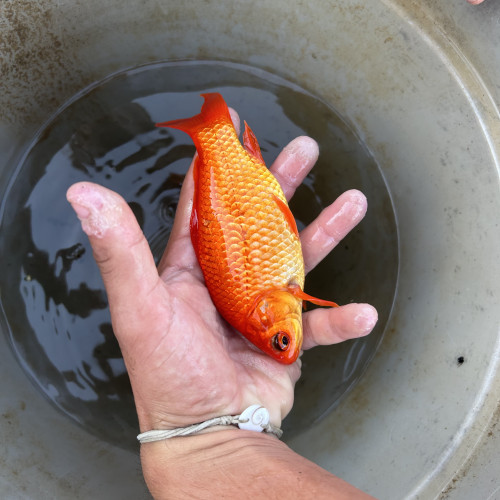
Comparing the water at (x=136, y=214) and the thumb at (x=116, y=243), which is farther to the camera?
the water at (x=136, y=214)

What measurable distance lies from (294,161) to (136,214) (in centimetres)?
53

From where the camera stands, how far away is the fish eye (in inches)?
37.4

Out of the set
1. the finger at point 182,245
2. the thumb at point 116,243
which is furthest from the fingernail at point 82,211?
the finger at point 182,245

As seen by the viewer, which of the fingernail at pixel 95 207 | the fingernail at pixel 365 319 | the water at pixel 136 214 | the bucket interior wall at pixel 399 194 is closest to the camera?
the fingernail at pixel 95 207

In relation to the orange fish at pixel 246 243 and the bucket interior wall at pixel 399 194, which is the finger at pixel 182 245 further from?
the bucket interior wall at pixel 399 194

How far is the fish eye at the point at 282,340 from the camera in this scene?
0.95m

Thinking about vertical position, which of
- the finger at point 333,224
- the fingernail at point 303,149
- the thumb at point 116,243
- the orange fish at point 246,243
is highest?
the fingernail at point 303,149

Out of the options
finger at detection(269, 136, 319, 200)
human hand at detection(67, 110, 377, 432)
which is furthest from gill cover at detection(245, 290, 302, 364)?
finger at detection(269, 136, 319, 200)

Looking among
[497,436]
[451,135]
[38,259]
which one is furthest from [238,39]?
[497,436]

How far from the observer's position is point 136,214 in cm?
148

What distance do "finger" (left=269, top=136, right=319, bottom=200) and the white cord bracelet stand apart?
0.63 metres

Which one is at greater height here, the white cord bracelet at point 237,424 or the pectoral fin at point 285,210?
the pectoral fin at point 285,210

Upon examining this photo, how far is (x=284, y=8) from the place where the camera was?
1401 millimetres

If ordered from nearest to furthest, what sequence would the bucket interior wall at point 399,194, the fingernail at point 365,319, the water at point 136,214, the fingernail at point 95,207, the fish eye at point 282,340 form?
the fingernail at point 95,207 → the fish eye at point 282,340 → the fingernail at point 365,319 → the bucket interior wall at point 399,194 → the water at point 136,214
